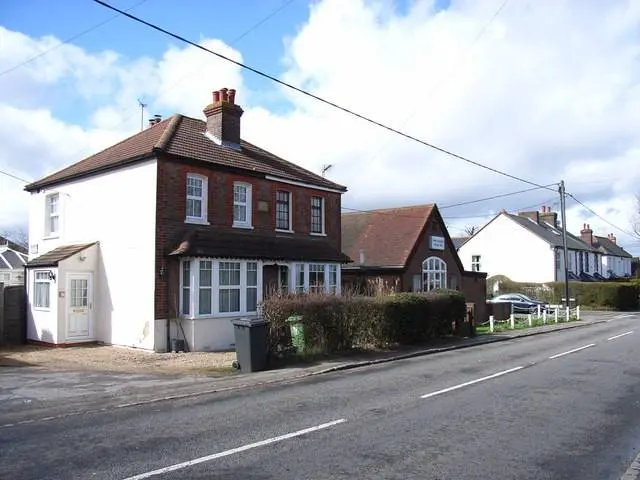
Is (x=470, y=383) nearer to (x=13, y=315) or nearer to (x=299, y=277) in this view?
(x=299, y=277)

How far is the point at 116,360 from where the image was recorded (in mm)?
15547

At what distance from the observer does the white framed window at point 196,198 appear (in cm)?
1900

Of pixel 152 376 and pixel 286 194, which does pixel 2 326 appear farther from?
pixel 286 194

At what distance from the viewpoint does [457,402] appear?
9.53 m

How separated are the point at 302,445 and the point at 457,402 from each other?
11.8ft

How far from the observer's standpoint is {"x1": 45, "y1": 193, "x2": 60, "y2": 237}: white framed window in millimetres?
21516

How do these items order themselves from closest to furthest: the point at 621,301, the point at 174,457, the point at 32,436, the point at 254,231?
the point at 174,457
the point at 32,436
the point at 254,231
the point at 621,301

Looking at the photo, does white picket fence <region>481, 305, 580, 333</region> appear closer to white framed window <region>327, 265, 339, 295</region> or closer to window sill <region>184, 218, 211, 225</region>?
white framed window <region>327, 265, 339, 295</region>

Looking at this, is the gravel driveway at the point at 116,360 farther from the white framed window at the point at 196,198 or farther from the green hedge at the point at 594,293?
the green hedge at the point at 594,293

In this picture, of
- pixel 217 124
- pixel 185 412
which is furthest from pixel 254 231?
pixel 185 412

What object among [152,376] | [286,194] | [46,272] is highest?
[286,194]

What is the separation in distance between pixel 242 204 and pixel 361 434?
14.2m

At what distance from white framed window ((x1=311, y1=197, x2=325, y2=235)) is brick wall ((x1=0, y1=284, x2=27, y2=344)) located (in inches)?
430

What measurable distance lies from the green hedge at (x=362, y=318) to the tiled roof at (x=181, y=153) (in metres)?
6.60
